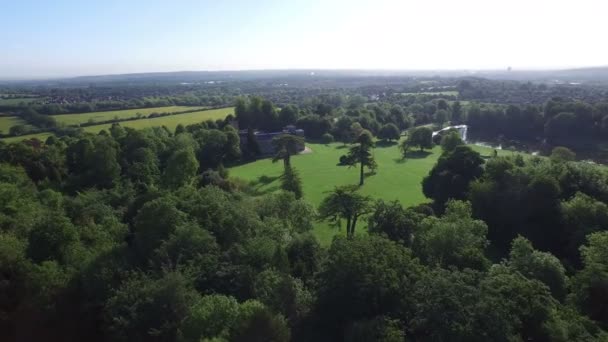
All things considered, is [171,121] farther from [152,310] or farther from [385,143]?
[152,310]

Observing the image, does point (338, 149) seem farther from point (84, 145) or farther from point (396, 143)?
point (84, 145)

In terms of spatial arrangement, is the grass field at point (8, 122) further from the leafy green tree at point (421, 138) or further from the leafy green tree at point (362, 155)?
the leafy green tree at point (421, 138)

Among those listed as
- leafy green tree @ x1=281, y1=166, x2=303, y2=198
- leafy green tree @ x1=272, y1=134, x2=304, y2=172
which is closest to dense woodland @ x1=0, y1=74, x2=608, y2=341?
leafy green tree @ x1=281, y1=166, x2=303, y2=198

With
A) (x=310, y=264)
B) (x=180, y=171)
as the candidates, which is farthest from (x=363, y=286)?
(x=180, y=171)

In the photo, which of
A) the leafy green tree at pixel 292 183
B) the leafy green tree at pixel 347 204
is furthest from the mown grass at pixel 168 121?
the leafy green tree at pixel 347 204

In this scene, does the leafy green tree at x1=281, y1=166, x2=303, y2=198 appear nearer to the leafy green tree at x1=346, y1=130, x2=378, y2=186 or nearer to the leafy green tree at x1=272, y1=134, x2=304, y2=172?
the leafy green tree at x1=272, y1=134, x2=304, y2=172
